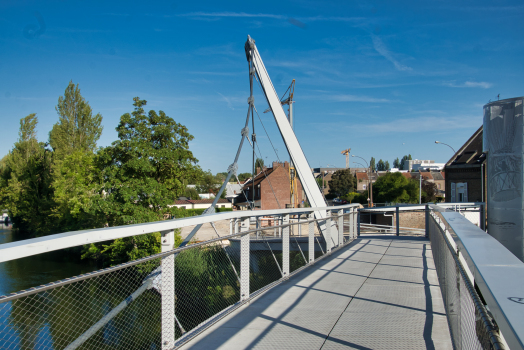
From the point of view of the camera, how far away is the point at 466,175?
1642 inches

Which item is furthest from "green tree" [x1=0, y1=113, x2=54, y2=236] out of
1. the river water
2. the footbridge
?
the footbridge

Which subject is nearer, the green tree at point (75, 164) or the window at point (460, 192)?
the green tree at point (75, 164)

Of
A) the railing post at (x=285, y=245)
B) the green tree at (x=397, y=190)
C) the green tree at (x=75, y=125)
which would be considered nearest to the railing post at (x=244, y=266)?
the railing post at (x=285, y=245)

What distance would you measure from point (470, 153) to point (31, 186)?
1934 inches

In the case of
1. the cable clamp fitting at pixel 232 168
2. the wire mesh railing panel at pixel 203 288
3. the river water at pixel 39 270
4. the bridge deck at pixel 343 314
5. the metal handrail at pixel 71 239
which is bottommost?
the river water at pixel 39 270

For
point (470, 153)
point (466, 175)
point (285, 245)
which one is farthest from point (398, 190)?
point (285, 245)

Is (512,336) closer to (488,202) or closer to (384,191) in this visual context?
(488,202)

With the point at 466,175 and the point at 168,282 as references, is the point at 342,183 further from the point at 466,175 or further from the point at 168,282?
the point at 168,282

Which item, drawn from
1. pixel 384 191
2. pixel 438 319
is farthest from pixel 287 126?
pixel 384 191

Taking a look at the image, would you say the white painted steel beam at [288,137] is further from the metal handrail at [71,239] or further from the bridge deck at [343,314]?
the metal handrail at [71,239]

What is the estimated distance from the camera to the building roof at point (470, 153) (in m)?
41.9

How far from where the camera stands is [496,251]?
2020 millimetres

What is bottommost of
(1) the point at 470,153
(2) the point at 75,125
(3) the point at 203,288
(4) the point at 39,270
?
(4) the point at 39,270

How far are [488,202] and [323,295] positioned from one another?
8.86m
